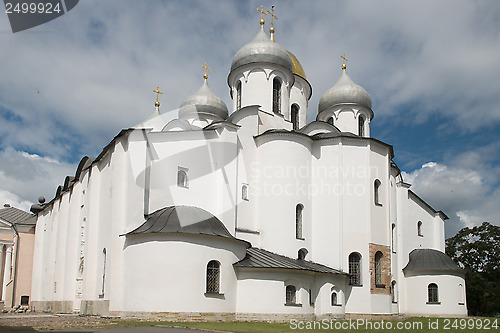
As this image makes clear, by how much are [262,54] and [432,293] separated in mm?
15567

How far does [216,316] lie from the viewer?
18.5m

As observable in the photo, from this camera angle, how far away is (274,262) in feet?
65.6

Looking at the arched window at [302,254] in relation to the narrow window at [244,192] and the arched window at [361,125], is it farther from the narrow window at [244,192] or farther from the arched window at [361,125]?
the arched window at [361,125]

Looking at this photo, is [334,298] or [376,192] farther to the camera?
[376,192]

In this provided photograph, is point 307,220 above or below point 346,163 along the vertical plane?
below

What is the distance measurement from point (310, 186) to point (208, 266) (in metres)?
7.48

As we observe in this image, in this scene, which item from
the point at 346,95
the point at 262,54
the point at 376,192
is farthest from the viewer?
the point at 346,95

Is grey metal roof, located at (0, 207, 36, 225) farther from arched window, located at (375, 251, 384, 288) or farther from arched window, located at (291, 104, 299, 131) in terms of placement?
A: arched window, located at (375, 251, 384, 288)

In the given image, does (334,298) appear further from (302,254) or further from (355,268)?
(302,254)

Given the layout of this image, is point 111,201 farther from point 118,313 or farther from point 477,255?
point 477,255

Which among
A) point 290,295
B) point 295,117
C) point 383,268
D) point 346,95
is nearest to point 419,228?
point 383,268

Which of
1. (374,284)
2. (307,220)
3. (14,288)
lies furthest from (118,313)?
(14,288)

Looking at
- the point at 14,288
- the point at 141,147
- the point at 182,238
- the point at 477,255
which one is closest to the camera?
the point at 182,238

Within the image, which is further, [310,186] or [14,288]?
[14,288]
